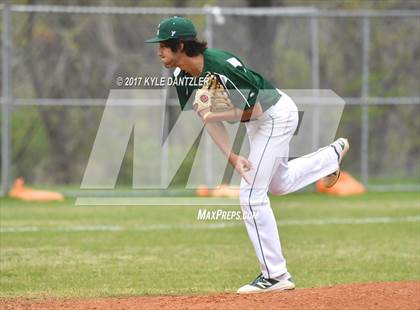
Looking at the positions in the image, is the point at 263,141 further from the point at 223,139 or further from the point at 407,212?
the point at 407,212

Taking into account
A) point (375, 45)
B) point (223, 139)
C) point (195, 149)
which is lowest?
point (195, 149)

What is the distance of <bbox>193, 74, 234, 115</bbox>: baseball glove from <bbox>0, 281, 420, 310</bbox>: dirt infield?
1.45 meters

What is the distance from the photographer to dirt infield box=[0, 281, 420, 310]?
650 cm

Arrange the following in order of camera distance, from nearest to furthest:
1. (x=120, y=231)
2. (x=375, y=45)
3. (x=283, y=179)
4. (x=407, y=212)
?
(x=283, y=179), (x=120, y=231), (x=407, y=212), (x=375, y=45)

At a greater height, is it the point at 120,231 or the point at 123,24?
the point at 123,24

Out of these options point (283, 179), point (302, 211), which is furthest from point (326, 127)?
point (283, 179)

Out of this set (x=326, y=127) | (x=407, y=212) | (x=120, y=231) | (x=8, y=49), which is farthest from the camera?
(x=326, y=127)

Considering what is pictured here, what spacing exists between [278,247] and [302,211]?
7.24 meters

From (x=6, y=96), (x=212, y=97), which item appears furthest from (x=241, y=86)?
(x=6, y=96)

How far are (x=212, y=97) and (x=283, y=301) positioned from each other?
169 centimetres

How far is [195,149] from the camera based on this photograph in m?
18.8

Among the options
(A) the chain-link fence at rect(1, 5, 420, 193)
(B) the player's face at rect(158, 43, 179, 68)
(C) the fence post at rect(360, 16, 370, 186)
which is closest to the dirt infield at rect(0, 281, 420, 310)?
(B) the player's face at rect(158, 43, 179, 68)

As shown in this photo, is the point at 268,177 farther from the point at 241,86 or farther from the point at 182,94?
the point at 182,94

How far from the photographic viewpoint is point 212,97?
288 inches
